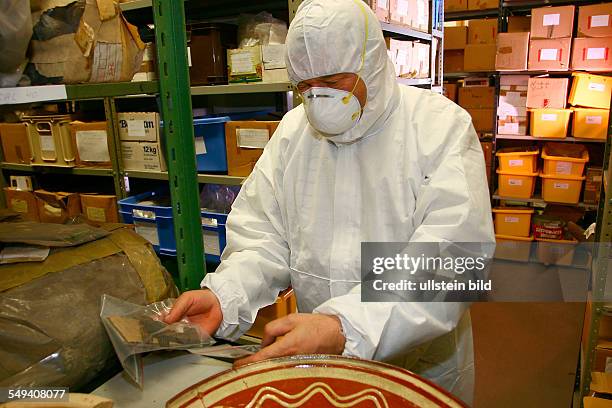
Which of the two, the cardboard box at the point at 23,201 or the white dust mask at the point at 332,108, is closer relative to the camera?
the white dust mask at the point at 332,108

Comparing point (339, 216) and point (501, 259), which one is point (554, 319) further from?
point (339, 216)

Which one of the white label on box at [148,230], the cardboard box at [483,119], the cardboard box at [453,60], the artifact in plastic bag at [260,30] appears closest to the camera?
the artifact in plastic bag at [260,30]

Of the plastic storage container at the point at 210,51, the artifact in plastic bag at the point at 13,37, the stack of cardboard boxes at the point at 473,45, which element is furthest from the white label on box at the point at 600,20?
the artifact in plastic bag at the point at 13,37

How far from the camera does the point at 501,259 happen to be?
13.1 ft

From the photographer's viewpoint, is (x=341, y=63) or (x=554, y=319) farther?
(x=554, y=319)

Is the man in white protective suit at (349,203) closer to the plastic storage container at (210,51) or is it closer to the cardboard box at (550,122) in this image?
the plastic storage container at (210,51)

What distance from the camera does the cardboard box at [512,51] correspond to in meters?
3.71

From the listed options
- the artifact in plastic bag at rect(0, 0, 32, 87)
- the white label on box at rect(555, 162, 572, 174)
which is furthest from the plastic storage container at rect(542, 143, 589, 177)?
the artifact in plastic bag at rect(0, 0, 32, 87)

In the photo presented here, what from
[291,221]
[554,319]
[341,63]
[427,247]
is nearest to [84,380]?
[291,221]

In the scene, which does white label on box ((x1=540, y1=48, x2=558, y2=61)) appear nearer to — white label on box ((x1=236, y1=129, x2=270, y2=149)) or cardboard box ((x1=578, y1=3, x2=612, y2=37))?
cardboard box ((x1=578, y1=3, x2=612, y2=37))

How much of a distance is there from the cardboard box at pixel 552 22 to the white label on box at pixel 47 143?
3.51m

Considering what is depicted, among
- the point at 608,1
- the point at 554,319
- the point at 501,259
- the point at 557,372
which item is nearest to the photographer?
the point at 557,372

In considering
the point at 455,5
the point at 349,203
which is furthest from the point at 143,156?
the point at 455,5

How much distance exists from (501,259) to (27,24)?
399 centimetres
